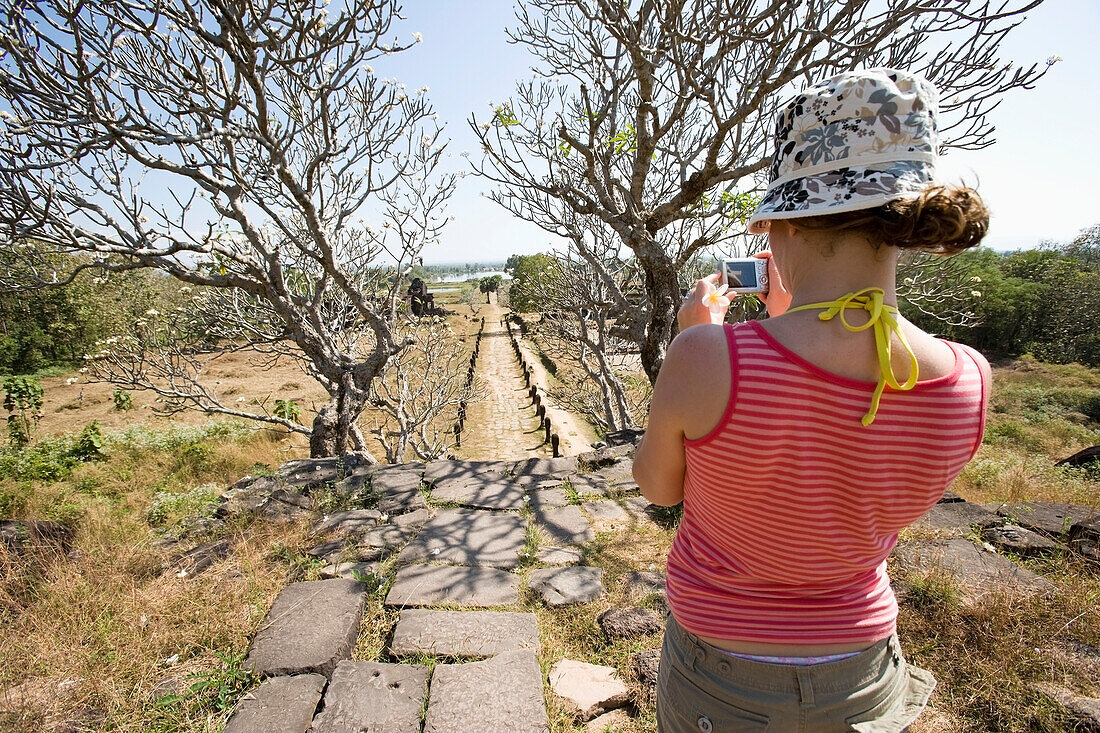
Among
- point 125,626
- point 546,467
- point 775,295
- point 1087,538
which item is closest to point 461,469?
point 546,467

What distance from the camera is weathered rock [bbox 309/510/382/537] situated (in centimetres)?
340

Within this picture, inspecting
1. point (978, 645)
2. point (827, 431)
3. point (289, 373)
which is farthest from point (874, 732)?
point (289, 373)

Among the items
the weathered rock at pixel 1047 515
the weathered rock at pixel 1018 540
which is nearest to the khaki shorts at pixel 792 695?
the weathered rock at pixel 1018 540

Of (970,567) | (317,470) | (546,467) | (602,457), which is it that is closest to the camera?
(970,567)

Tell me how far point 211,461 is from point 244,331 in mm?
4361

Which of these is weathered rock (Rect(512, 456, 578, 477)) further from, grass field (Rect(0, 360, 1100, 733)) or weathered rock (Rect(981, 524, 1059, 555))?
weathered rock (Rect(981, 524, 1059, 555))

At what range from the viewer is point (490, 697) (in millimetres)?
2057

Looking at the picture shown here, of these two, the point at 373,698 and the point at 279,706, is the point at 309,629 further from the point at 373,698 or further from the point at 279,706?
the point at 373,698

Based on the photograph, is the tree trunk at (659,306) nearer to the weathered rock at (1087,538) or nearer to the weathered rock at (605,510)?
the weathered rock at (605,510)

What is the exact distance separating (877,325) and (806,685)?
0.69 meters

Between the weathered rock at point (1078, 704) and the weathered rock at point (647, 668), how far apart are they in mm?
1552

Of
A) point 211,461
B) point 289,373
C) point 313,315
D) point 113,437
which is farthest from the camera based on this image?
point 289,373

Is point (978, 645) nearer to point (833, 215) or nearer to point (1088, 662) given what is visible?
point (1088, 662)

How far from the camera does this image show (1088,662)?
7.43 ft
